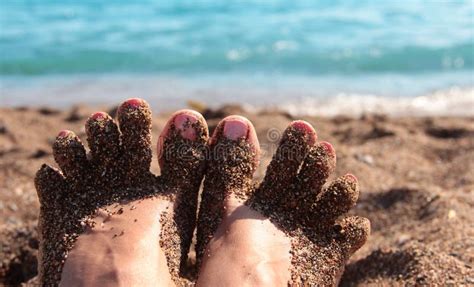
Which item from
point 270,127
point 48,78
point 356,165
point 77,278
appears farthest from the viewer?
point 48,78

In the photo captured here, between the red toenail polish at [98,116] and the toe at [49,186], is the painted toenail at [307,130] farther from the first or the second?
the toe at [49,186]

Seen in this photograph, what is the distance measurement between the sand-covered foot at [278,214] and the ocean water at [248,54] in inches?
123

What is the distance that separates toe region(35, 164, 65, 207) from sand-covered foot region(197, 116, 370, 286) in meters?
0.61

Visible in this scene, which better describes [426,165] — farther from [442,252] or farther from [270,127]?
[442,252]

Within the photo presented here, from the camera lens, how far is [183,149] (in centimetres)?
248

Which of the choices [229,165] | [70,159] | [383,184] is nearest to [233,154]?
[229,165]

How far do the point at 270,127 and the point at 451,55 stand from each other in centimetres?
422

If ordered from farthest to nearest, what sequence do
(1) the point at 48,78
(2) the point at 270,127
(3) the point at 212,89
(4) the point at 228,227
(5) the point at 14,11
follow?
(5) the point at 14,11 < (1) the point at 48,78 < (3) the point at 212,89 < (2) the point at 270,127 < (4) the point at 228,227

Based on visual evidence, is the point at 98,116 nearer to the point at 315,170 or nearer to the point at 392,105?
the point at 315,170

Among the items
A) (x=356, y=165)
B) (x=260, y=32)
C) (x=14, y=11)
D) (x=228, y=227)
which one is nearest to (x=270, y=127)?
(x=356, y=165)

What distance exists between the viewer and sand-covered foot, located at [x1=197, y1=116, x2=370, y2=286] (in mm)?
2090

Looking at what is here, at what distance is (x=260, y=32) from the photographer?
9234mm

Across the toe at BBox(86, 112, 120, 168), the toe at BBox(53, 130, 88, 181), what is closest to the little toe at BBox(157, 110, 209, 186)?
the toe at BBox(86, 112, 120, 168)

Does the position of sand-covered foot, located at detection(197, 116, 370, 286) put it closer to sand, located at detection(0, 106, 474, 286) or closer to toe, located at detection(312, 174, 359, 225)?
toe, located at detection(312, 174, 359, 225)
